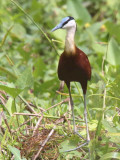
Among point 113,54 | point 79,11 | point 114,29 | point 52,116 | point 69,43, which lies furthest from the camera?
point 79,11

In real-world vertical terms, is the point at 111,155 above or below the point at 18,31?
below

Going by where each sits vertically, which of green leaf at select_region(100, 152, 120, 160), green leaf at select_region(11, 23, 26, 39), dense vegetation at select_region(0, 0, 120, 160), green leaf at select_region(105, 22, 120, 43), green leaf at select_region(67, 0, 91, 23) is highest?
green leaf at select_region(67, 0, 91, 23)

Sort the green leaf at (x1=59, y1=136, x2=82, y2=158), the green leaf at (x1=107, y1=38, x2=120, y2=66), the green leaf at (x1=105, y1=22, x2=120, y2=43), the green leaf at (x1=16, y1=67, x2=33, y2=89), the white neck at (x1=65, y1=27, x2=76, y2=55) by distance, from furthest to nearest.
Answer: the green leaf at (x1=105, y1=22, x2=120, y2=43) < the green leaf at (x1=107, y1=38, x2=120, y2=66) < the green leaf at (x1=16, y1=67, x2=33, y2=89) < the green leaf at (x1=59, y1=136, x2=82, y2=158) < the white neck at (x1=65, y1=27, x2=76, y2=55)

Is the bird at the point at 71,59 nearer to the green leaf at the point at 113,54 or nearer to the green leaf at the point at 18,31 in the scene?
the green leaf at the point at 113,54

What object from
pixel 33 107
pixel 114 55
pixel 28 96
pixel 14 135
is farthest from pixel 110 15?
pixel 14 135

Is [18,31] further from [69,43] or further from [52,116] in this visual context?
[69,43]

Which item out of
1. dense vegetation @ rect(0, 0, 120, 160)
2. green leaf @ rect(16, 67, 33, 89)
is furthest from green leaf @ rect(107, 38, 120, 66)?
→ green leaf @ rect(16, 67, 33, 89)

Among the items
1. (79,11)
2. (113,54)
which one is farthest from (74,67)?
(79,11)

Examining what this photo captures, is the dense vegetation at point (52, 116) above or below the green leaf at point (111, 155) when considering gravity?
above

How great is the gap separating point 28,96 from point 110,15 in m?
2.78

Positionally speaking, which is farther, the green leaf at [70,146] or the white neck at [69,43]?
the green leaf at [70,146]

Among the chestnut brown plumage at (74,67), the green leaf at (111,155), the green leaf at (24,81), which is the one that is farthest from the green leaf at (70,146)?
the green leaf at (24,81)

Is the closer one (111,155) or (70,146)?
(111,155)

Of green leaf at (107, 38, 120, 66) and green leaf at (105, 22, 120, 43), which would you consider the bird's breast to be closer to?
green leaf at (107, 38, 120, 66)
